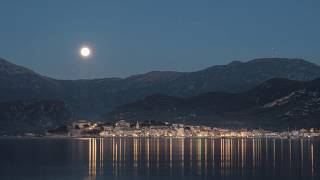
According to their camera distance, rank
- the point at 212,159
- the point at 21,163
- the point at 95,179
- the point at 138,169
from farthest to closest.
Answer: the point at 212,159 → the point at 21,163 → the point at 138,169 → the point at 95,179

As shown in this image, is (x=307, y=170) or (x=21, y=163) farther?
(x=21, y=163)

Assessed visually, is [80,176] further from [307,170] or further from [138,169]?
[307,170]

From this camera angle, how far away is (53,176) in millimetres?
98562

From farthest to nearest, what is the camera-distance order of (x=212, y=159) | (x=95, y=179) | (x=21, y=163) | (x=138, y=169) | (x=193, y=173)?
1. (x=212, y=159)
2. (x=21, y=163)
3. (x=138, y=169)
4. (x=193, y=173)
5. (x=95, y=179)

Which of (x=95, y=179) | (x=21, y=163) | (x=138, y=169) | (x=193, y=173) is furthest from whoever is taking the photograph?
(x=21, y=163)

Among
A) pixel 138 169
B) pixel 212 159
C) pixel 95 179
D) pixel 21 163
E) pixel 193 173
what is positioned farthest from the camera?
pixel 212 159

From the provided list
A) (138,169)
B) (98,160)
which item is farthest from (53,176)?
(98,160)

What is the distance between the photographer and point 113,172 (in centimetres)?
10450

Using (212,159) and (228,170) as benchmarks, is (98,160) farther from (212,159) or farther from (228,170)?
(228,170)

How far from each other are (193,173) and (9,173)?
24.6 meters

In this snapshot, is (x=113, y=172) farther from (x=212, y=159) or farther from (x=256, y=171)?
(x=212, y=159)

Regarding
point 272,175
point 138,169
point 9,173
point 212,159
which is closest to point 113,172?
point 138,169

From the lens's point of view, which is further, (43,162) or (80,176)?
(43,162)

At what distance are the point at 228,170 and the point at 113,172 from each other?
52.3ft
